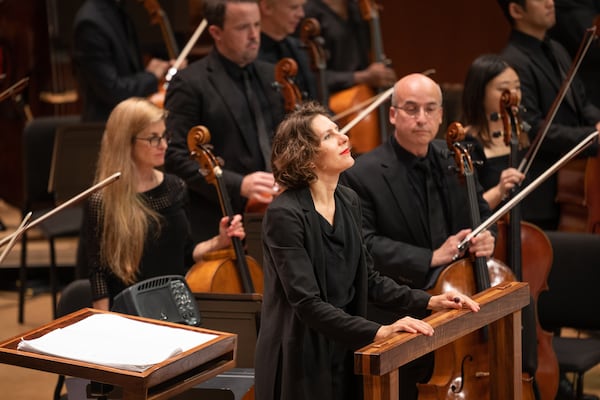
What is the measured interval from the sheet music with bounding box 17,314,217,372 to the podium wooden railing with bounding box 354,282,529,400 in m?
0.41

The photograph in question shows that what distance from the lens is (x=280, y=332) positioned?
9.11 feet

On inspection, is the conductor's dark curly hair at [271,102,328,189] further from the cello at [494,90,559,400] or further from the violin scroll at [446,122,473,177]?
the cello at [494,90,559,400]

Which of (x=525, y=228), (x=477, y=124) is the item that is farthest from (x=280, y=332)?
(x=477, y=124)

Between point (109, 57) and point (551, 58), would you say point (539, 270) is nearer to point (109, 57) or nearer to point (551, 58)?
point (551, 58)

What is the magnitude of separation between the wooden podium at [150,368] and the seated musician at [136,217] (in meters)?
0.79

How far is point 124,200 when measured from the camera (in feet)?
11.7

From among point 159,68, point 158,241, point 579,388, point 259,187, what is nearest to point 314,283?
point 158,241

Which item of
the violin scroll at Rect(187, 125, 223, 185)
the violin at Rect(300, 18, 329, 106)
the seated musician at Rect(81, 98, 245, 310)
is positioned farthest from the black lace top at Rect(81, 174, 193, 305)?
the violin at Rect(300, 18, 329, 106)

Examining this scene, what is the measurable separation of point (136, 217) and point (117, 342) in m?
1.06

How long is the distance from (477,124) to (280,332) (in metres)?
1.70

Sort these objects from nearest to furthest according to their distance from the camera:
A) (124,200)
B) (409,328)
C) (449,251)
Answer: (409,328) < (449,251) < (124,200)

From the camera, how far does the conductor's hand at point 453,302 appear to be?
2.71 m

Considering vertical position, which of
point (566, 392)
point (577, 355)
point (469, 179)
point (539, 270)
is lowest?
point (566, 392)

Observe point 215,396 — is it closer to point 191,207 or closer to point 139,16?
point 191,207
